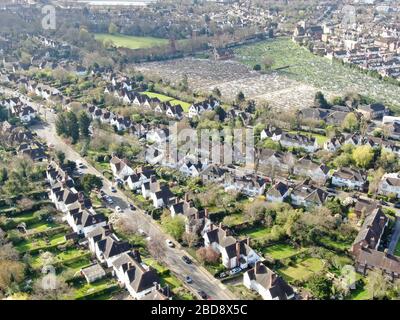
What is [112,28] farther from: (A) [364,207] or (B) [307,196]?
(A) [364,207]

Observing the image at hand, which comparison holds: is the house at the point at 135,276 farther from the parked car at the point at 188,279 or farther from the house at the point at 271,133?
the house at the point at 271,133

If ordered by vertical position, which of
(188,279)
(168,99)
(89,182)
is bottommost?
(188,279)

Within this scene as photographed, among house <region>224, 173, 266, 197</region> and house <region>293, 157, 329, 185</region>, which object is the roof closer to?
house <region>224, 173, 266, 197</region>

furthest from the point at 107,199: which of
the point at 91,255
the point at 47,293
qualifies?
the point at 47,293

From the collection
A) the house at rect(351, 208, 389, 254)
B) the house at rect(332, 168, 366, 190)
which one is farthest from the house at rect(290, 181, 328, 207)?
the house at rect(351, 208, 389, 254)

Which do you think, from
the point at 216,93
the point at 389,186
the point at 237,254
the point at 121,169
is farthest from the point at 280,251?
the point at 216,93

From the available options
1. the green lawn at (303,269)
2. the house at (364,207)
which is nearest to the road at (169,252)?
the green lawn at (303,269)

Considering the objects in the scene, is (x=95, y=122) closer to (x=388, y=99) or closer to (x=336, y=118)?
(x=336, y=118)
